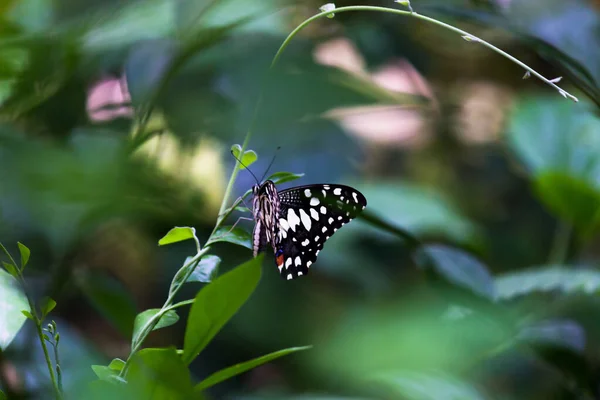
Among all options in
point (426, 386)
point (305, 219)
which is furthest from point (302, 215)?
point (426, 386)

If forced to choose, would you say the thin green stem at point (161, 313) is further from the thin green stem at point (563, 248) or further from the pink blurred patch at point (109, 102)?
the thin green stem at point (563, 248)

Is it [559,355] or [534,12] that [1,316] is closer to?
[559,355]

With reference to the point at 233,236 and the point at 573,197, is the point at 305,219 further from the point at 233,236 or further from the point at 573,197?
the point at 573,197

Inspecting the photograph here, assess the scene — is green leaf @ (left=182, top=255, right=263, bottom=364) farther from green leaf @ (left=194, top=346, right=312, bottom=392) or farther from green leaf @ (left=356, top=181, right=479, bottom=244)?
green leaf @ (left=356, top=181, right=479, bottom=244)

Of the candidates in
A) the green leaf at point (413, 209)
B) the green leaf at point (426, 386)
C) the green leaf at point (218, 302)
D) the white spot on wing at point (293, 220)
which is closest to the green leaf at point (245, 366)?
the green leaf at point (218, 302)

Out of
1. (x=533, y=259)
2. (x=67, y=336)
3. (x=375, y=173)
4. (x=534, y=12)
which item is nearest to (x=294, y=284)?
(x=67, y=336)
